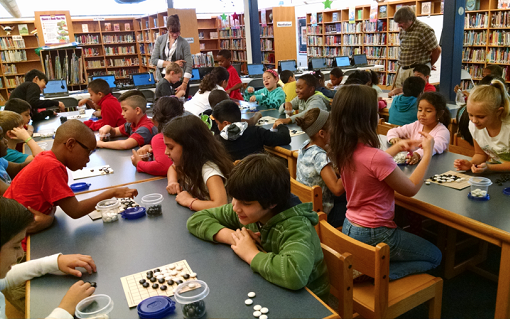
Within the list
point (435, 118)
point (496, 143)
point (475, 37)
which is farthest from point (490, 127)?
point (475, 37)

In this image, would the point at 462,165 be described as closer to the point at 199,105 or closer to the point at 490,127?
the point at 490,127

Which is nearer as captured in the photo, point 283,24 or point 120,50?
point 283,24

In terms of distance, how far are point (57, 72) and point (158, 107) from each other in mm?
6542

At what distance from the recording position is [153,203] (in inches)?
77.5

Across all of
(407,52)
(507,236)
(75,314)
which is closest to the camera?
(75,314)

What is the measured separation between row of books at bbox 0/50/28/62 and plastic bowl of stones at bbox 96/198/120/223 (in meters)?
10.7

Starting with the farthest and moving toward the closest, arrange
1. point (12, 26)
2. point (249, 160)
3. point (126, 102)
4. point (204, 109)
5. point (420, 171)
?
point (12, 26) → point (204, 109) → point (126, 102) → point (420, 171) → point (249, 160)

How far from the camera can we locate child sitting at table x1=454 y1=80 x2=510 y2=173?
212 centimetres

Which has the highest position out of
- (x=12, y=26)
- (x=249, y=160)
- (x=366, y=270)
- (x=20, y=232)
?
(x=12, y=26)

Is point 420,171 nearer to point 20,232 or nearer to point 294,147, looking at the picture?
point 294,147

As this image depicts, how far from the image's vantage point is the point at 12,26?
1030 centimetres

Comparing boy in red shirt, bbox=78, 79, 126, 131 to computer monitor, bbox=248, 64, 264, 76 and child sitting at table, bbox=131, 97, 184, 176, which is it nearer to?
child sitting at table, bbox=131, 97, 184, 176

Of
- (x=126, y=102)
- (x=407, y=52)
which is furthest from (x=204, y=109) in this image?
(x=407, y=52)

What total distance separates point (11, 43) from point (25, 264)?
1115cm
